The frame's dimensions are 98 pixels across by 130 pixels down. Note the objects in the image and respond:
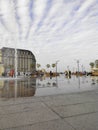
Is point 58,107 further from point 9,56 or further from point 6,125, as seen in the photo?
point 9,56

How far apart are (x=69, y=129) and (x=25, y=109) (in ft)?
7.20

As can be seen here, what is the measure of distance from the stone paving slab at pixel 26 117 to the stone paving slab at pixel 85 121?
53 cm

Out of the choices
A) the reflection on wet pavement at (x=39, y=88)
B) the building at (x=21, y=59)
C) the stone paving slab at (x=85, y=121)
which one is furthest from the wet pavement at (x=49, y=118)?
the building at (x=21, y=59)

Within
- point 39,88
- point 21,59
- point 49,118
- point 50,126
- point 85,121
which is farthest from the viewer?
point 21,59

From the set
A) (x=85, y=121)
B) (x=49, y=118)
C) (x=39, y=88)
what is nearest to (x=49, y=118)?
(x=49, y=118)

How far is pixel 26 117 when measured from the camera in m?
4.60

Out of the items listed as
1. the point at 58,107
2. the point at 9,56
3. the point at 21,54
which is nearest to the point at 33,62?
the point at 21,54

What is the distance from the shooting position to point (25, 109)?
5.48 metres

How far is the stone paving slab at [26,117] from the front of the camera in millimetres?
4141

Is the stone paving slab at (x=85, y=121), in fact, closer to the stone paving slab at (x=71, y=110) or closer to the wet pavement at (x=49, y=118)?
the wet pavement at (x=49, y=118)

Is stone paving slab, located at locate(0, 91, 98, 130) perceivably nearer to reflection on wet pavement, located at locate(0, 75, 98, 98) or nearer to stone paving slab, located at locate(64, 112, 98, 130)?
stone paving slab, located at locate(64, 112, 98, 130)

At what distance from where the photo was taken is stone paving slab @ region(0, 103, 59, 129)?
163 inches

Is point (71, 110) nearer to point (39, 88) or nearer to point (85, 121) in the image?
point (85, 121)

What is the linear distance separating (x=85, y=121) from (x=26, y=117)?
1.66m
